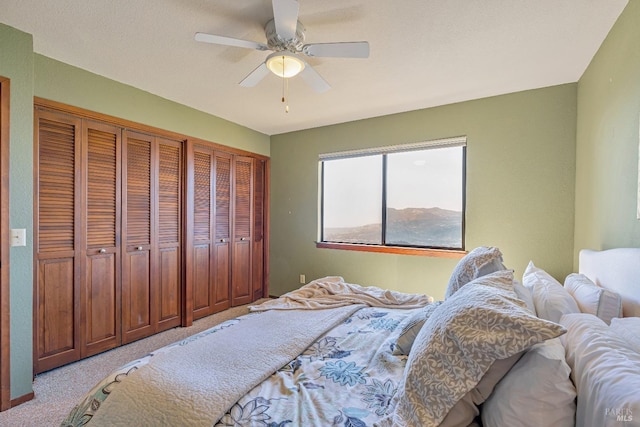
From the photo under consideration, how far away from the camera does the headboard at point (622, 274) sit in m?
1.25

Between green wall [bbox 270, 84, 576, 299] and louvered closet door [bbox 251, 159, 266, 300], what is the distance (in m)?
1.01

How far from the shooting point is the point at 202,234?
11.5 ft

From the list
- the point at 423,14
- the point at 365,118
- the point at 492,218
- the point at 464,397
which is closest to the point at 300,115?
the point at 365,118

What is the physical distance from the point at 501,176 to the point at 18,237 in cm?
401

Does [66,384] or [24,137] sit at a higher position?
[24,137]

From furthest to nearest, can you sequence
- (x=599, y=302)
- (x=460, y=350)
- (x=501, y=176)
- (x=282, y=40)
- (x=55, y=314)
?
(x=501, y=176) → (x=55, y=314) → (x=282, y=40) → (x=599, y=302) → (x=460, y=350)

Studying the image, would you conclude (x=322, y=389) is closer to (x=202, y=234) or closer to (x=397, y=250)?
(x=397, y=250)

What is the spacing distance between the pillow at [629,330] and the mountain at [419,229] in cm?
220

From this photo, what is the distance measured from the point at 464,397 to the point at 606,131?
2061 mm

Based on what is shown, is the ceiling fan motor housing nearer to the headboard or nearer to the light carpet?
the headboard

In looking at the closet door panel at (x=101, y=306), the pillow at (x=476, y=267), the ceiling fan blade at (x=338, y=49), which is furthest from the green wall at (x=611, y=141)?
the closet door panel at (x=101, y=306)

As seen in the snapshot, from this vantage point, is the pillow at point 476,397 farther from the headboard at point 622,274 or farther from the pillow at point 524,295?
the headboard at point 622,274

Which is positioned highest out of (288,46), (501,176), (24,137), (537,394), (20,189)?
(288,46)

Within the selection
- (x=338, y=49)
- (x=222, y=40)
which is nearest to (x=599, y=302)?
(x=338, y=49)
